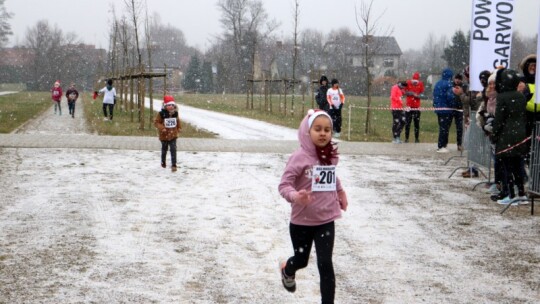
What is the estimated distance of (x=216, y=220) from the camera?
25.2ft

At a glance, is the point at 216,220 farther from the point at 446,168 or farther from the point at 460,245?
the point at 446,168

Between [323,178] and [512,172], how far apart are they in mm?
5312

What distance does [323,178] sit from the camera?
14.9 feet

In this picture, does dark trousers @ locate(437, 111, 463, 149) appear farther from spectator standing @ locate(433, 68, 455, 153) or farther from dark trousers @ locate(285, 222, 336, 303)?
dark trousers @ locate(285, 222, 336, 303)

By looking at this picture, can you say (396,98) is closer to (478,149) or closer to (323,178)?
(478,149)

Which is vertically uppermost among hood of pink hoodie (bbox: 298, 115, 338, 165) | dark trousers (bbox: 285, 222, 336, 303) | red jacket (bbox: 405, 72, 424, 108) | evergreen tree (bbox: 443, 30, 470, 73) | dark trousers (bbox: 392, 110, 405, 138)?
evergreen tree (bbox: 443, 30, 470, 73)

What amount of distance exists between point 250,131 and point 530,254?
15.4 metres

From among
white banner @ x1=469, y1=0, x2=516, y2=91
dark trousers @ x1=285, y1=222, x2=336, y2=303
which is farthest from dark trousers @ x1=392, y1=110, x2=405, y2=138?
dark trousers @ x1=285, y1=222, x2=336, y2=303

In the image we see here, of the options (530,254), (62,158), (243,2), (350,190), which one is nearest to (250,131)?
(62,158)

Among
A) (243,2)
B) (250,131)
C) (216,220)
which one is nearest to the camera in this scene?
(216,220)

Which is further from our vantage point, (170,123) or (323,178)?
(170,123)

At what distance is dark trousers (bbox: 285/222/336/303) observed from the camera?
14.6 feet

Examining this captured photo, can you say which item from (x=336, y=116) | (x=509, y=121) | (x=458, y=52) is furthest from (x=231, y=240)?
(x=458, y=52)

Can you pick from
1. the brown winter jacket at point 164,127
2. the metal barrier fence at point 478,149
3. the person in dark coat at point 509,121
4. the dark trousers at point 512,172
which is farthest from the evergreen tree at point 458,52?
the person in dark coat at point 509,121
